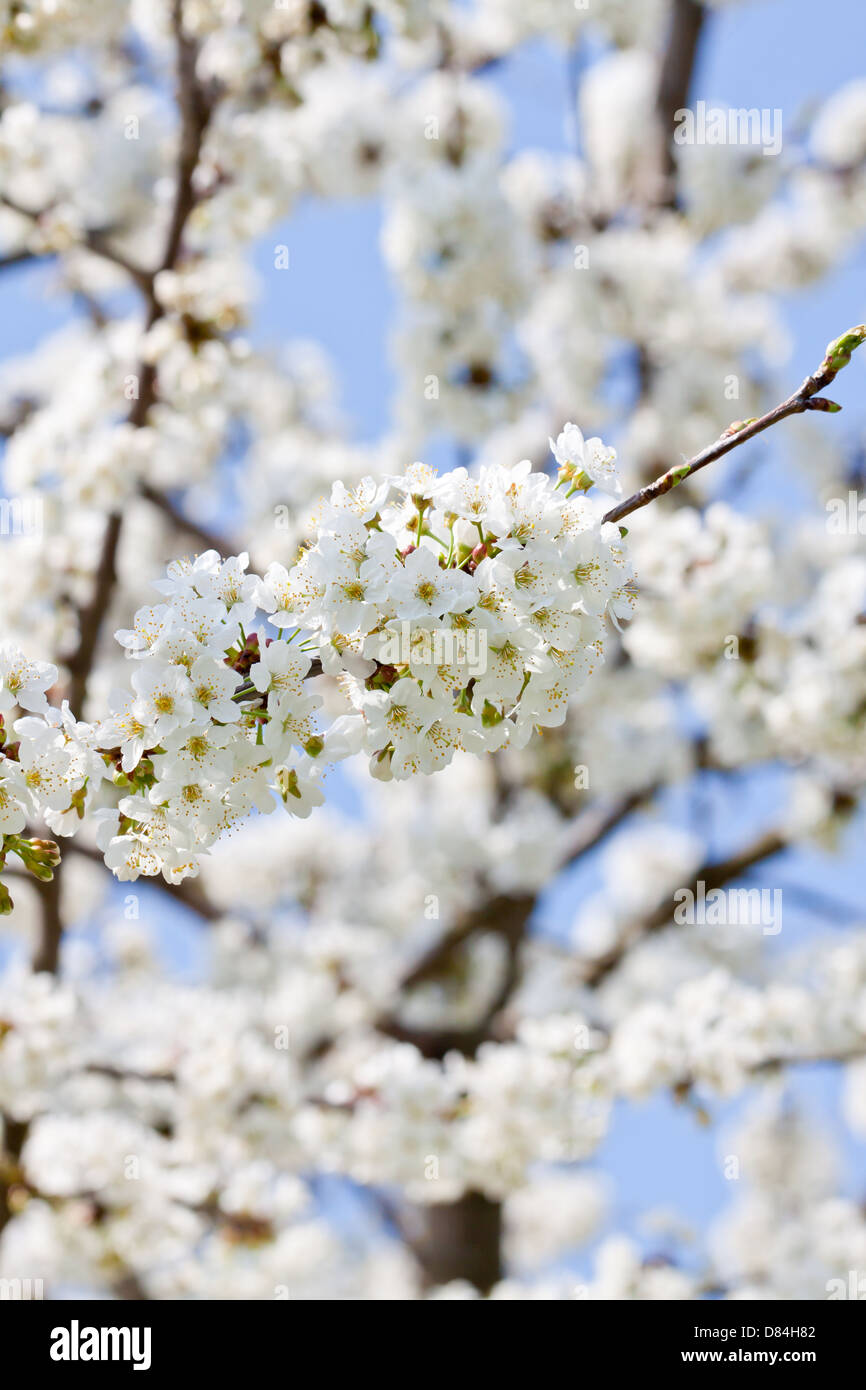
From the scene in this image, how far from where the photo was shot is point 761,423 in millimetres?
1513

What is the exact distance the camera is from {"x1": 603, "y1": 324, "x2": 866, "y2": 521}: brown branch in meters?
1.52

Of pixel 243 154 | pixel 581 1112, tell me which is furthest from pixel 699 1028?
pixel 243 154

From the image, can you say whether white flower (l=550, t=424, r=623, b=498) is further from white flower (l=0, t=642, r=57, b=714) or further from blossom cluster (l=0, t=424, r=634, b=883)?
white flower (l=0, t=642, r=57, b=714)

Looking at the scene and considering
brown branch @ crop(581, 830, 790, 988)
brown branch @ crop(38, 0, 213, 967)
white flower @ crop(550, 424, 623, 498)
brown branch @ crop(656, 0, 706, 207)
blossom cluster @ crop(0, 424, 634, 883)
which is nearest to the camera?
blossom cluster @ crop(0, 424, 634, 883)

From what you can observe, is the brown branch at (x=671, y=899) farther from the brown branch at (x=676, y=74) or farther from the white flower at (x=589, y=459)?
the white flower at (x=589, y=459)

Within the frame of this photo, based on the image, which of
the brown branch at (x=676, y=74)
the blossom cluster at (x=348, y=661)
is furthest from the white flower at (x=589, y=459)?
the brown branch at (x=676, y=74)

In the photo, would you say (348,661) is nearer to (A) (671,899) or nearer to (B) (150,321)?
(B) (150,321)

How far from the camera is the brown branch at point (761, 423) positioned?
5.00 ft

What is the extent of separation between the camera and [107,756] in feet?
5.23

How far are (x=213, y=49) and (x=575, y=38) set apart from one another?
268 centimetres

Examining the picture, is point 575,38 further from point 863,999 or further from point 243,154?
point 863,999

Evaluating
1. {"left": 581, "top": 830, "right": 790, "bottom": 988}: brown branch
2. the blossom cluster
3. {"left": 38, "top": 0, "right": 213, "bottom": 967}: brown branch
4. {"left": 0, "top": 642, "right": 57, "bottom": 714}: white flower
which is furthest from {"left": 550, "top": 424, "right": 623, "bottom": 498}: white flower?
{"left": 581, "top": 830, "right": 790, "bottom": 988}: brown branch

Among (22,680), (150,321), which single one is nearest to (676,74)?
(150,321)

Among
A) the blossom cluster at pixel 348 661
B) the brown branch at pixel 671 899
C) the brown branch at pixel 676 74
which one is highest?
the brown branch at pixel 676 74
